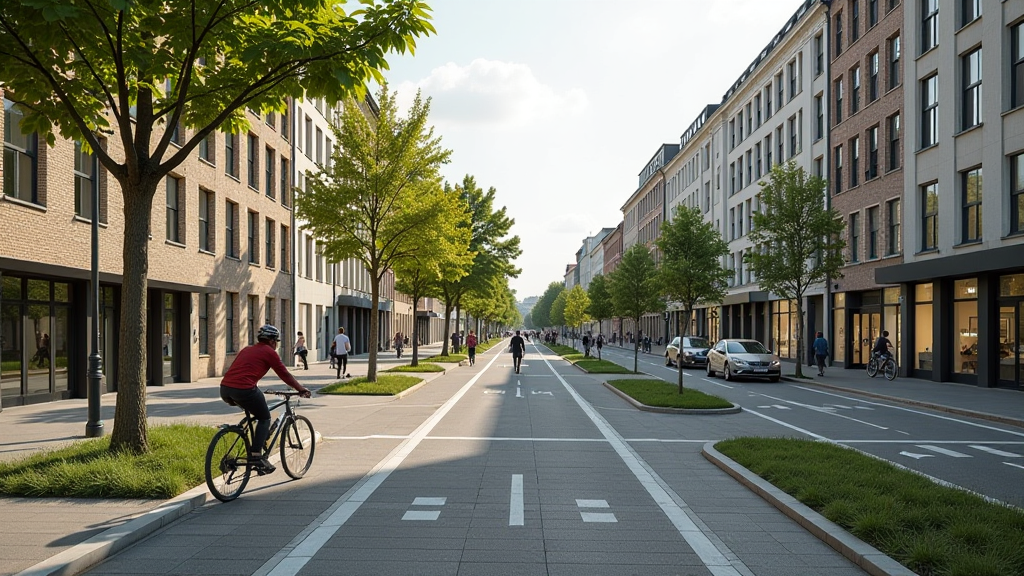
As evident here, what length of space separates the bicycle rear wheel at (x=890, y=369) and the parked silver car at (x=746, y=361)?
361cm

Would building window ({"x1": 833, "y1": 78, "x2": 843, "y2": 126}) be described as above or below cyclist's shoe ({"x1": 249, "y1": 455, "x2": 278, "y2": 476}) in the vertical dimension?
above

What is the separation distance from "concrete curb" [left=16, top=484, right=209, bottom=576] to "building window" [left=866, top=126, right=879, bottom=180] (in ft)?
103

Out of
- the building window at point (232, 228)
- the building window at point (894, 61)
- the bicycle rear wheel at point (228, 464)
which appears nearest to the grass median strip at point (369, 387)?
the building window at point (232, 228)

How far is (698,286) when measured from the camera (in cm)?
2678

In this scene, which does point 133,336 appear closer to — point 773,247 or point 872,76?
point 773,247

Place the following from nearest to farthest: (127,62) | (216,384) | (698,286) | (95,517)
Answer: (95,517)
(127,62)
(216,384)
(698,286)

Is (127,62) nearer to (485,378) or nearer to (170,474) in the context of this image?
(170,474)

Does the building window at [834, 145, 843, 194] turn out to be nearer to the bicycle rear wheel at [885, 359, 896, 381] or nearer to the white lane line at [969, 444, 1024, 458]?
the bicycle rear wheel at [885, 359, 896, 381]

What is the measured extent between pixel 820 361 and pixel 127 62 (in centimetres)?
2771

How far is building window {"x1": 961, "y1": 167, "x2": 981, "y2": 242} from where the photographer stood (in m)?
24.6

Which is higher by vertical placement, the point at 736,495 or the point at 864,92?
the point at 864,92

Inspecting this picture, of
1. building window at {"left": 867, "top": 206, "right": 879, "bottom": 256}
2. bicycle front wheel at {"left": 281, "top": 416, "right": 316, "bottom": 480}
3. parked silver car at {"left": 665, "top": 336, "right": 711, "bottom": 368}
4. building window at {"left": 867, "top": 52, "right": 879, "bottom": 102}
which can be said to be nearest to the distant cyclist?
bicycle front wheel at {"left": 281, "top": 416, "right": 316, "bottom": 480}

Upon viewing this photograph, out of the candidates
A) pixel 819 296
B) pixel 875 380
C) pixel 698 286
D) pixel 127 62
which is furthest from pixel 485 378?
pixel 127 62

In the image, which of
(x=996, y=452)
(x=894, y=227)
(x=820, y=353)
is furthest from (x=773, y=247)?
(x=996, y=452)
